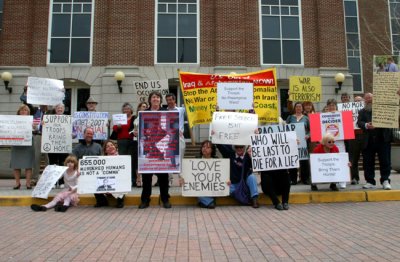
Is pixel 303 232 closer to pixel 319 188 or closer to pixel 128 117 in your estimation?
pixel 319 188

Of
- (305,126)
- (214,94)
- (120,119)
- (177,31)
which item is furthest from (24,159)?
(177,31)

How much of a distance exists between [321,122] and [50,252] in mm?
6495

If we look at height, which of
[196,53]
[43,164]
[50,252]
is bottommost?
[50,252]

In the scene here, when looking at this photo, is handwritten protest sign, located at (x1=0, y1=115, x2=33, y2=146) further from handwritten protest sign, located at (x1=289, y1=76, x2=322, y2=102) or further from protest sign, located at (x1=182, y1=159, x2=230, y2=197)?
handwritten protest sign, located at (x1=289, y1=76, x2=322, y2=102)

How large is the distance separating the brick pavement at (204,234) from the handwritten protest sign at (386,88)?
7.71ft

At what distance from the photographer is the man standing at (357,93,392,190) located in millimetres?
8625

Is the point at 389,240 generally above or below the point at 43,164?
below

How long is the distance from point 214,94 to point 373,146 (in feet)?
13.2

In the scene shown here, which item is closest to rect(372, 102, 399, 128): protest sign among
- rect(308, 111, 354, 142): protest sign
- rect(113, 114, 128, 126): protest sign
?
rect(308, 111, 354, 142): protest sign

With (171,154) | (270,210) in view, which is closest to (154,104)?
(171,154)

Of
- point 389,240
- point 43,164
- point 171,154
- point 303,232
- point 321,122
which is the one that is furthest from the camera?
point 43,164

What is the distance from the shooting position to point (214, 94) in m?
9.94

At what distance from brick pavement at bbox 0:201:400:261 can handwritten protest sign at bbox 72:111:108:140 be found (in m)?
2.79

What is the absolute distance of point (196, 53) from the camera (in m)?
18.5
